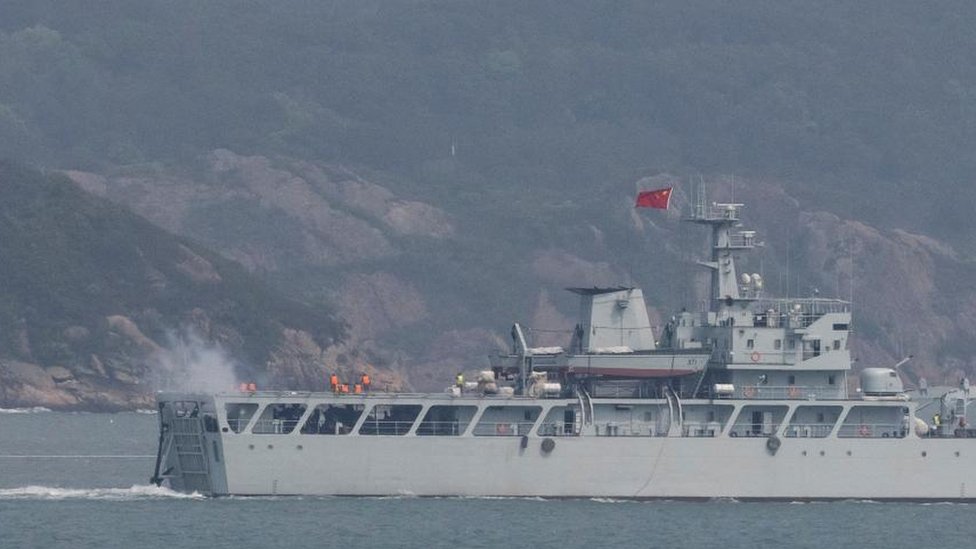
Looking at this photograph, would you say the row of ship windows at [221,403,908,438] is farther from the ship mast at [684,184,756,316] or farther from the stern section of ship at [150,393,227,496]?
the ship mast at [684,184,756,316]

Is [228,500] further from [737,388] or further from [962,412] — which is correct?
[962,412]

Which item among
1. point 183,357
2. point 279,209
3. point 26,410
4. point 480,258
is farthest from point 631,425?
point 279,209

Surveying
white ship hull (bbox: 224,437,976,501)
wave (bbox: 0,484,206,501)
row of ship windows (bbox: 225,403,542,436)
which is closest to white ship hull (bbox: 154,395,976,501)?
white ship hull (bbox: 224,437,976,501)

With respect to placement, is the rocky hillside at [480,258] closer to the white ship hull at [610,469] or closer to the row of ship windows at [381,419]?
the white ship hull at [610,469]

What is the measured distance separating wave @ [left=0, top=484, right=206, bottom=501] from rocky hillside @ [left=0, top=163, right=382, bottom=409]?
195ft

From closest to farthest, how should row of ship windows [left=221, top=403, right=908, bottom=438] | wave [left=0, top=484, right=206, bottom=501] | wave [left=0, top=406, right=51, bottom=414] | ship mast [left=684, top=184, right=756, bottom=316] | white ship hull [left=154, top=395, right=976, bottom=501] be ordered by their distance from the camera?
1. white ship hull [left=154, top=395, right=976, bottom=501]
2. row of ship windows [left=221, top=403, right=908, bottom=438]
3. wave [left=0, top=484, right=206, bottom=501]
4. ship mast [left=684, top=184, right=756, bottom=316]
5. wave [left=0, top=406, right=51, bottom=414]

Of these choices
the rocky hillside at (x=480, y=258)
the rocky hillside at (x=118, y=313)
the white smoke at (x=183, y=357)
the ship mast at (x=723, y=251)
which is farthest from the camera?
the rocky hillside at (x=480, y=258)

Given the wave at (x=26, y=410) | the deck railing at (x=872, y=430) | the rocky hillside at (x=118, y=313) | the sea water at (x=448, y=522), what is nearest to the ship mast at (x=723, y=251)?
the deck railing at (x=872, y=430)

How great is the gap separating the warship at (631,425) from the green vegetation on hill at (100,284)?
234ft

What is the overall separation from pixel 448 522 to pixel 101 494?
35.9 feet

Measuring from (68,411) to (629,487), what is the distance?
7118 centimetres

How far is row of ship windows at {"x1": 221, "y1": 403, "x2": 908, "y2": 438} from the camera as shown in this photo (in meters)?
61.4

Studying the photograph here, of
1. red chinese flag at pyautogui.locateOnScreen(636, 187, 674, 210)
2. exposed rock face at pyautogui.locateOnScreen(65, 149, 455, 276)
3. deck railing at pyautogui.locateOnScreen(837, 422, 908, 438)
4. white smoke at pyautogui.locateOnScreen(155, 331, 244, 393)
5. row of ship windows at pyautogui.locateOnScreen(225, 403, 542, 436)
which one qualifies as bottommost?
row of ship windows at pyautogui.locateOnScreen(225, 403, 542, 436)

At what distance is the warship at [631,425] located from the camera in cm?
6128
